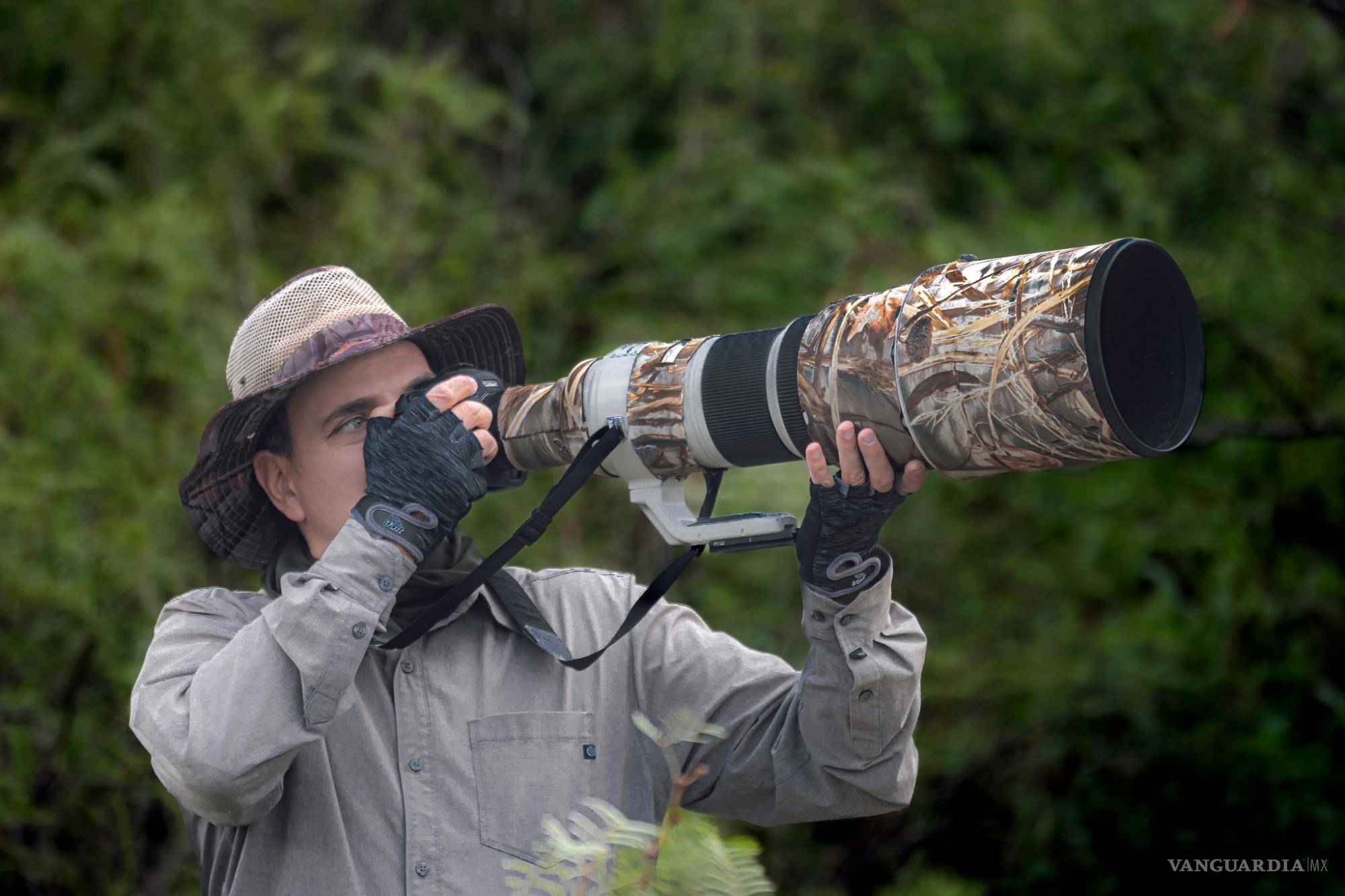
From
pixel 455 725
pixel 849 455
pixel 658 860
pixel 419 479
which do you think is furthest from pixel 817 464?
pixel 658 860

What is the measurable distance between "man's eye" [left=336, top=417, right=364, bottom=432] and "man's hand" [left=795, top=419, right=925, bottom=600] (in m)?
0.74

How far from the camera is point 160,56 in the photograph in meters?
4.44

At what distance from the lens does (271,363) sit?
2193mm

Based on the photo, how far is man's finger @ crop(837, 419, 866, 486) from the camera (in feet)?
5.45

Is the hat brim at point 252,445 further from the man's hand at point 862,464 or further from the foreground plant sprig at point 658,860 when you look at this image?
the foreground plant sprig at point 658,860

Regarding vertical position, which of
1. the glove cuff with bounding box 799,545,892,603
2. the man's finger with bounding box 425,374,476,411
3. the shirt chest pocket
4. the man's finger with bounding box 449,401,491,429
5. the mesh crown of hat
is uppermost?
the mesh crown of hat

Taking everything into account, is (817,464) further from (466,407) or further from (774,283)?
(774,283)

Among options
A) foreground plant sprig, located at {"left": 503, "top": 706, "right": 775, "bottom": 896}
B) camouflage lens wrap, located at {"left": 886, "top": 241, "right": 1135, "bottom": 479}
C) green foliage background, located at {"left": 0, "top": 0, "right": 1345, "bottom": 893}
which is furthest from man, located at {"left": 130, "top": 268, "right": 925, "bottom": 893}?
green foliage background, located at {"left": 0, "top": 0, "right": 1345, "bottom": 893}

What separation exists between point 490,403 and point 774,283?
9.08ft

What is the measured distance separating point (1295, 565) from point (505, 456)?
278 centimetres

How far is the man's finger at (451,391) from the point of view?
1975mm

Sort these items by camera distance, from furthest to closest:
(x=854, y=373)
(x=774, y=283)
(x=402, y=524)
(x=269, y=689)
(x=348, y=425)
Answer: (x=774, y=283), (x=348, y=425), (x=402, y=524), (x=269, y=689), (x=854, y=373)

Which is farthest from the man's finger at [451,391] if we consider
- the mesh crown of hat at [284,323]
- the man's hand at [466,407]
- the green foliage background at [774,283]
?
the green foliage background at [774,283]

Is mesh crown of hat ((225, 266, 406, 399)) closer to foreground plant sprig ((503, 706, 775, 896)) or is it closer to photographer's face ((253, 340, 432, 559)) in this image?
photographer's face ((253, 340, 432, 559))
